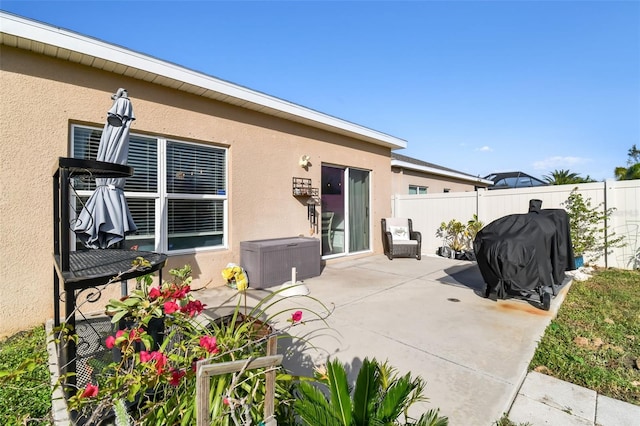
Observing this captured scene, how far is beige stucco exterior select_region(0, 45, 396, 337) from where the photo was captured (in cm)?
340

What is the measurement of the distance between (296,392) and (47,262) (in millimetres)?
3795

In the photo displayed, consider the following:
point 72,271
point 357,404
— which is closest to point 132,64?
point 72,271

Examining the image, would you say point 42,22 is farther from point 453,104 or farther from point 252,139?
point 453,104


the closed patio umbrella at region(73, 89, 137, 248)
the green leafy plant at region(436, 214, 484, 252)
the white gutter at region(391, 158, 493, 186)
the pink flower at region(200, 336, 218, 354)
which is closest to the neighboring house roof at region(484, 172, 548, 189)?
the white gutter at region(391, 158, 493, 186)

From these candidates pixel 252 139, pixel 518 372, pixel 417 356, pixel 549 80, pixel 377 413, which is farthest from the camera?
pixel 549 80

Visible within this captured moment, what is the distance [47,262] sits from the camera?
142 inches

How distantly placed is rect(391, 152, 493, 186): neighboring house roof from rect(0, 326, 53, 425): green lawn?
8.83 meters

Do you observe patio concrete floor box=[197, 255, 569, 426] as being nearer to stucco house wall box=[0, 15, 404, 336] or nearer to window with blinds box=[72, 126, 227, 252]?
window with blinds box=[72, 126, 227, 252]

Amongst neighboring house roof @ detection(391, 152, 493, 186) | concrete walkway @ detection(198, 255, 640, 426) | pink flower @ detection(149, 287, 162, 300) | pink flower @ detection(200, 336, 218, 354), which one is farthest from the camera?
neighboring house roof @ detection(391, 152, 493, 186)

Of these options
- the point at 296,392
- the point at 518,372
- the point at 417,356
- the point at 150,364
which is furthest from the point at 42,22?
the point at 518,372

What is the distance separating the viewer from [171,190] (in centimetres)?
467

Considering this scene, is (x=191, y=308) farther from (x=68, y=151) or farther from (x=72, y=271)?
(x=68, y=151)

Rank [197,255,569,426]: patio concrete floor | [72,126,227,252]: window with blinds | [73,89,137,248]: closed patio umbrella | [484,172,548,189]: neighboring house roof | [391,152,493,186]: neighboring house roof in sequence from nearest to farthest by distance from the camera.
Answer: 1. [197,255,569,426]: patio concrete floor
2. [73,89,137,248]: closed patio umbrella
3. [72,126,227,252]: window with blinds
4. [391,152,493,186]: neighboring house roof
5. [484,172,548,189]: neighboring house roof

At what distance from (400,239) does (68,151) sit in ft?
23.6
